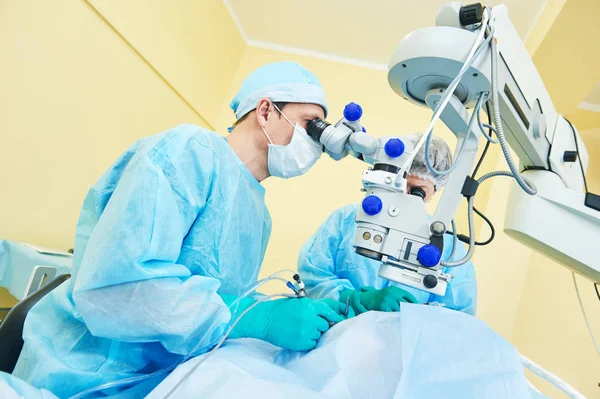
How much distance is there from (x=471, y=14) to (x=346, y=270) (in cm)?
96

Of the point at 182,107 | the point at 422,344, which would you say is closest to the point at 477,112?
the point at 422,344

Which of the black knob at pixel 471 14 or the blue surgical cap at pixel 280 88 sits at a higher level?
the black knob at pixel 471 14

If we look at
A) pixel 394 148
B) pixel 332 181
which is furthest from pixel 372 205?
pixel 332 181

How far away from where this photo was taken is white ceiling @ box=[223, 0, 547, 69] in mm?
1937

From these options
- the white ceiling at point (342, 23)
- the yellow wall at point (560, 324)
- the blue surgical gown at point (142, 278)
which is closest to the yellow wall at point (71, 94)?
the white ceiling at point (342, 23)

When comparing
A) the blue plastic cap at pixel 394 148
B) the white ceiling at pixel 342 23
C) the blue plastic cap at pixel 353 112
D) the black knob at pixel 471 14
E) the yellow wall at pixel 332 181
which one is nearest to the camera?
the black knob at pixel 471 14

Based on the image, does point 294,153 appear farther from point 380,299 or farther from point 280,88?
point 380,299

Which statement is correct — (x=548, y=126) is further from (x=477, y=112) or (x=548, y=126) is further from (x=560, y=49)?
(x=560, y=49)

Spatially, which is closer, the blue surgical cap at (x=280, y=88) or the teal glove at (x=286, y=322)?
the teal glove at (x=286, y=322)

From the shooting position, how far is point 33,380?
26.6 inches

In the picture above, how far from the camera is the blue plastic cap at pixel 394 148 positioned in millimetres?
721

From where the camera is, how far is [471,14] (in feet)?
2.03

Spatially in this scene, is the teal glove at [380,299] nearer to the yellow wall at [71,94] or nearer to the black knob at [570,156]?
the black knob at [570,156]

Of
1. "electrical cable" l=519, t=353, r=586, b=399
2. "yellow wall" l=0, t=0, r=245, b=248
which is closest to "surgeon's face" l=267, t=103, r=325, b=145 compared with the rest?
"electrical cable" l=519, t=353, r=586, b=399
